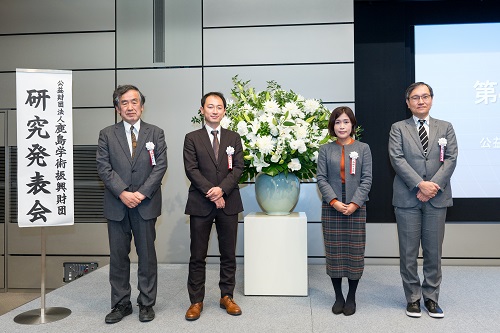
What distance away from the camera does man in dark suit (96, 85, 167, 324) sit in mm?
2689

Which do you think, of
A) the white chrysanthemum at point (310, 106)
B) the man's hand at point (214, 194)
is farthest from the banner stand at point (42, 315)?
the white chrysanthemum at point (310, 106)

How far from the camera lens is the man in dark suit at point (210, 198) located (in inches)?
108

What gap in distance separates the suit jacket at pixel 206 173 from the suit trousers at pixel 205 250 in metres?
0.07

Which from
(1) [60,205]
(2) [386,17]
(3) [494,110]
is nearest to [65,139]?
(1) [60,205]

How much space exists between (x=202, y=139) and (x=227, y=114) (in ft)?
2.02

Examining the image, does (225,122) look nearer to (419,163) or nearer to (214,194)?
(214,194)

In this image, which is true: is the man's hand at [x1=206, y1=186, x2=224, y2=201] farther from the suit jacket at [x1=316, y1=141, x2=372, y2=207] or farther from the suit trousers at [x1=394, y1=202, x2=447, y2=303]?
the suit trousers at [x1=394, y1=202, x2=447, y2=303]

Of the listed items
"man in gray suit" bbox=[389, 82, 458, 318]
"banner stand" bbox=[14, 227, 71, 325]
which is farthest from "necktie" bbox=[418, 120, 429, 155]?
"banner stand" bbox=[14, 227, 71, 325]

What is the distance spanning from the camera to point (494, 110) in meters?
4.32

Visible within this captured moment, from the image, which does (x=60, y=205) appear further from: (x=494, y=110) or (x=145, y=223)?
(x=494, y=110)

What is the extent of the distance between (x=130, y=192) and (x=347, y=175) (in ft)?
4.98

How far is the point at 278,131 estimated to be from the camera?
300cm

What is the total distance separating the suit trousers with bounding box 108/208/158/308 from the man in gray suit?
1804mm

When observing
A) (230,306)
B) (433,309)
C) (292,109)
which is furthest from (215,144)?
(433,309)
